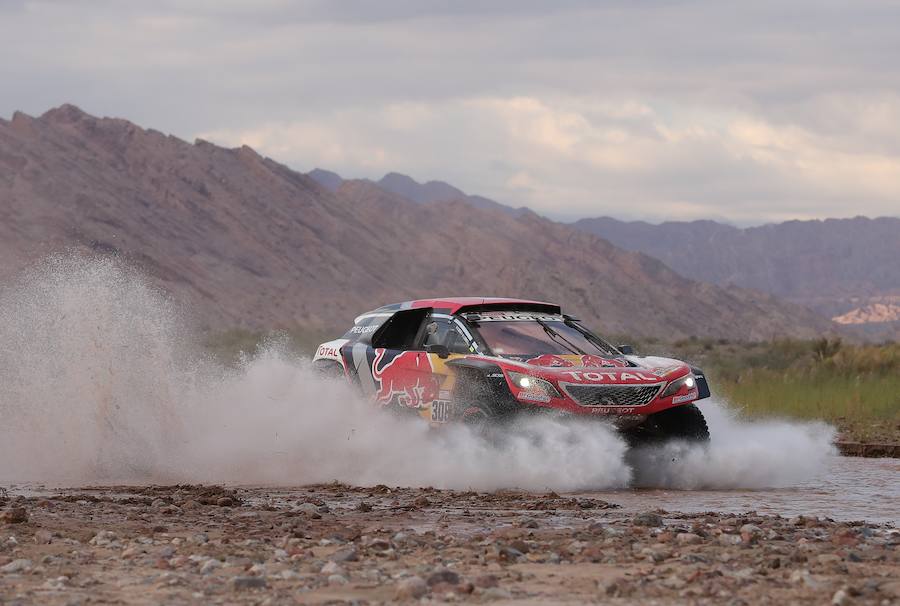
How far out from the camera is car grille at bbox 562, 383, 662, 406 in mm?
13641

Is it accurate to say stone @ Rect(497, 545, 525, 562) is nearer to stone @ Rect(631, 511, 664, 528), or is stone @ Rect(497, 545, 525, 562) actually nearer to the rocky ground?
the rocky ground

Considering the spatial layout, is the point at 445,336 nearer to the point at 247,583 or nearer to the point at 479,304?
the point at 479,304

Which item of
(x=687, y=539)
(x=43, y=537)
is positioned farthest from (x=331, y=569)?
(x=687, y=539)

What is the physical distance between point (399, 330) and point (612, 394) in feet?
9.25

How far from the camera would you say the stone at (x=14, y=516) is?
32.1 feet

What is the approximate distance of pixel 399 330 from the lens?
1565cm

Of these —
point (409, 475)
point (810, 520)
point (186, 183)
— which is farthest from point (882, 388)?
point (186, 183)

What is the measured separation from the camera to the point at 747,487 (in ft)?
46.2

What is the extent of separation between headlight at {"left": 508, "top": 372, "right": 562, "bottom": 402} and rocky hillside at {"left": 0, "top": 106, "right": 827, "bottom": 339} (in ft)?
235

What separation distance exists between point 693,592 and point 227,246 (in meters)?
95.0

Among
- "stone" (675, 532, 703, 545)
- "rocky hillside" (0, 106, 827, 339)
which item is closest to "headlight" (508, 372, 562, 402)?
"stone" (675, 532, 703, 545)

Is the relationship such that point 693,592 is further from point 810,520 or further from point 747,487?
point 747,487

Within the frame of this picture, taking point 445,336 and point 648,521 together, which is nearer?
point 648,521

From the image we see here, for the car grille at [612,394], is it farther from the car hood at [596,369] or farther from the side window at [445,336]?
the side window at [445,336]
